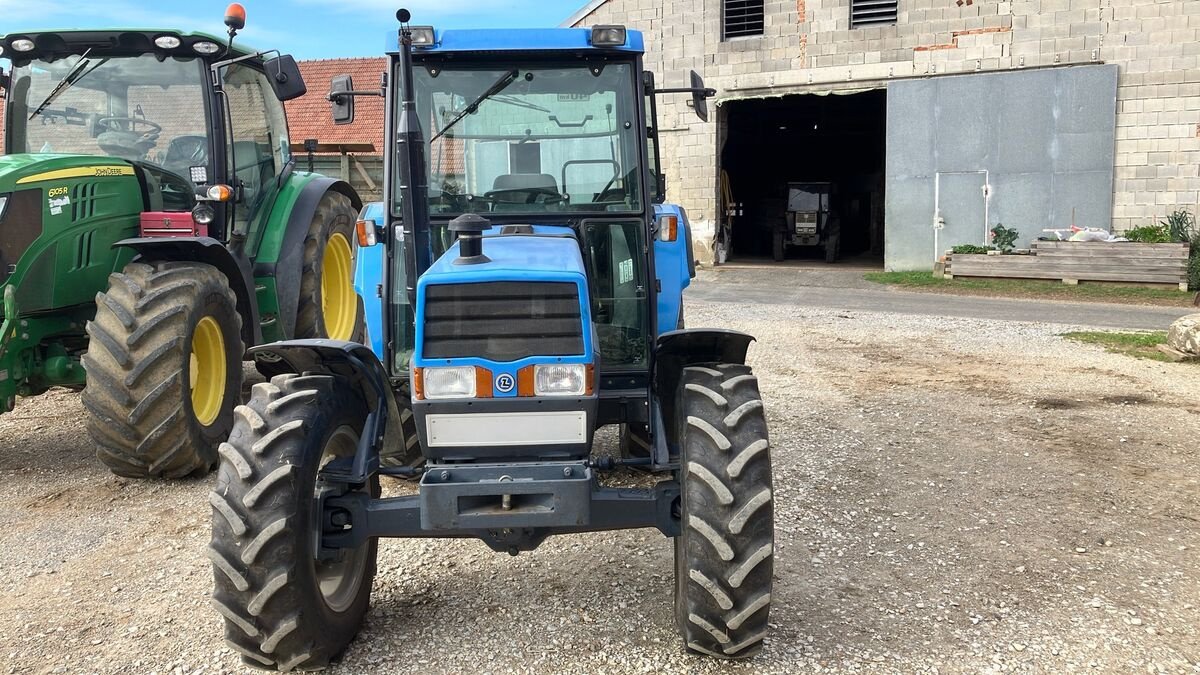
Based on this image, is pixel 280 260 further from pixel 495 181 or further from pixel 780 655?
pixel 780 655

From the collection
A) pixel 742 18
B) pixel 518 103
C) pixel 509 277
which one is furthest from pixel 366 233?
pixel 742 18

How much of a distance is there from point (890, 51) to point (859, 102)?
7584 millimetres

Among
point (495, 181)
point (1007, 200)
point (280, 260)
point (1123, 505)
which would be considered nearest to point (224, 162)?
point (280, 260)

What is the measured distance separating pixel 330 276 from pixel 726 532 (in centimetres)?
581

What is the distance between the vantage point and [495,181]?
14.5 ft

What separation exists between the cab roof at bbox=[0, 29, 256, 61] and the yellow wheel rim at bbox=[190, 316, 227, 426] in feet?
6.40

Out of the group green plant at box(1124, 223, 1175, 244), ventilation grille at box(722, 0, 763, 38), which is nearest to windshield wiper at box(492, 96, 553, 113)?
Result: green plant at box(1124, 223, 1175, 244)

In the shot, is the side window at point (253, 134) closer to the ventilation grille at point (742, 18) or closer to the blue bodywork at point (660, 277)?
the blue bodywork at point (660, 277)

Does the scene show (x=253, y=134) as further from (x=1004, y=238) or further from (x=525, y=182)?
(x=1004, y=238)

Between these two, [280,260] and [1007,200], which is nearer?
[280,260]

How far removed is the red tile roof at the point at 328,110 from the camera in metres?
23.5

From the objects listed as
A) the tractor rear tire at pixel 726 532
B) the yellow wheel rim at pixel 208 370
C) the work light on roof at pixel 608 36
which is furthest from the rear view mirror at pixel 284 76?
the tractor rear tire at pixel 726 532

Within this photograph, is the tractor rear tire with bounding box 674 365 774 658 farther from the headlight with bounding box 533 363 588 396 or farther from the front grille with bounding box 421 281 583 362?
the front grille with bounding box 421 281 583 362

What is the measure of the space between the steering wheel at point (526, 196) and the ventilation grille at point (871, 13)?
521 inches
